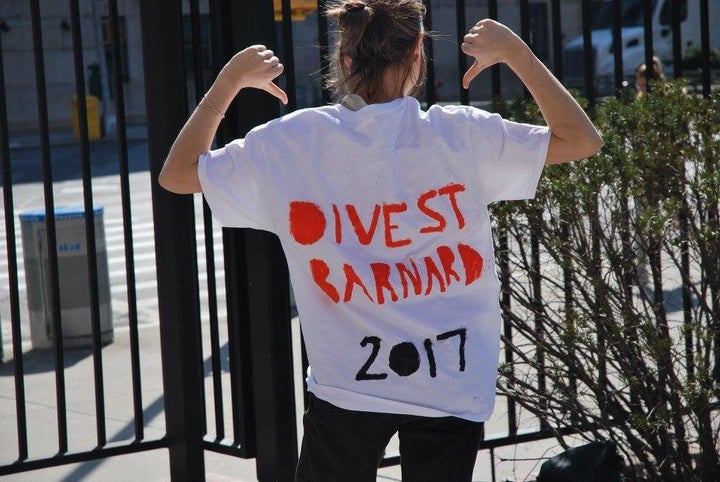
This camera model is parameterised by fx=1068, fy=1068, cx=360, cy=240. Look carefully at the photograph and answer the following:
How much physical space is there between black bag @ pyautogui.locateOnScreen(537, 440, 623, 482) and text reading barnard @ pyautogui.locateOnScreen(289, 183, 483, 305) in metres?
0.96

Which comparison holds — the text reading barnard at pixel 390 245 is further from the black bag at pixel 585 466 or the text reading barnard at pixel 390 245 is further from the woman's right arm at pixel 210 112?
the black bag at pixel 585 466

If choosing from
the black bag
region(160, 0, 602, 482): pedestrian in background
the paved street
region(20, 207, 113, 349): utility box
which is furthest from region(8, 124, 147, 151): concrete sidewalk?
region(160, 0, 602, 482): pedestrian in background

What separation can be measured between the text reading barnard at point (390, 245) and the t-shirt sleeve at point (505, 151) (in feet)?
0.27

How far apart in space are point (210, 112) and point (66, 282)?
5.38 metres

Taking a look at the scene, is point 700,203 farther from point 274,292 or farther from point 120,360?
point 120,360

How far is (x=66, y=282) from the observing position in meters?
7.48

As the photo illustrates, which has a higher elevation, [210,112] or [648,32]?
[648,32]

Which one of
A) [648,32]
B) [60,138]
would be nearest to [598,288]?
[648,32]

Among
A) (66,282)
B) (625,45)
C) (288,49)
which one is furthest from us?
(625,45)

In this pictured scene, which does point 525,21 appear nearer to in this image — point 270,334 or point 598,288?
point 598,288

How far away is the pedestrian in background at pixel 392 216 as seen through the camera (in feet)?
7.48

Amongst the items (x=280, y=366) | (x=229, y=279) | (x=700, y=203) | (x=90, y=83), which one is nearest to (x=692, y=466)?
(x=700, y=203)

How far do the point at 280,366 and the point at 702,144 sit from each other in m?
1.62

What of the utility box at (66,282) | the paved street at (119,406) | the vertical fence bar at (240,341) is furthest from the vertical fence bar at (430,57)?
the utility box at (66,282)
